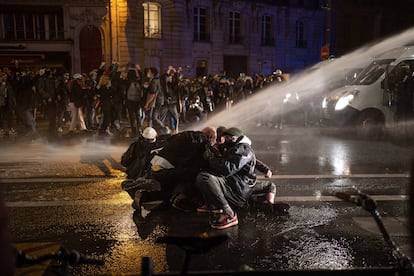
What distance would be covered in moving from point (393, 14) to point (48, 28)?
36.9 m

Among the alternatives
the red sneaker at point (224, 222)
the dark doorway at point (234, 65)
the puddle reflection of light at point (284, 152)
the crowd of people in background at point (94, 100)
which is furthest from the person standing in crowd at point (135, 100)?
the dark doorway at point (234, 65)

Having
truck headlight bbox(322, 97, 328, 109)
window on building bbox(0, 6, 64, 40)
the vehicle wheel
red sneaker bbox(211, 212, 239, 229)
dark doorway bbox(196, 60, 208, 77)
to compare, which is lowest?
red sneaker bbox(211, 212, 239, 229)

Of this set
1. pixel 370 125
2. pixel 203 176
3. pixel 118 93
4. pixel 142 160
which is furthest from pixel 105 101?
pixel 203 176

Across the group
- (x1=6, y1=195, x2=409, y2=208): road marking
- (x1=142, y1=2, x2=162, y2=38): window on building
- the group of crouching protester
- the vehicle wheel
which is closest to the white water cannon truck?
the vehicle wheel

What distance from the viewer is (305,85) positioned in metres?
17.5

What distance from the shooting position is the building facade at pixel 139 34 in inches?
1176

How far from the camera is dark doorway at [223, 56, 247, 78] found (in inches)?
1447

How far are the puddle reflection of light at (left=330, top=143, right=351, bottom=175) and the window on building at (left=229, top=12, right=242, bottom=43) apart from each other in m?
25.9

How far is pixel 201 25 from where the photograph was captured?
34844 millimetres

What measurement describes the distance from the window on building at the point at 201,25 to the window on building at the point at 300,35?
10428 mm

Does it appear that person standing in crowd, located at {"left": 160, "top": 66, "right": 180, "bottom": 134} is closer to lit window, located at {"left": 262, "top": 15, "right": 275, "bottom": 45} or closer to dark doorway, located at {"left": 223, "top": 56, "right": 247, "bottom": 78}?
dark doorway, located at {"left": 223, "top": 56, "right": 247, "bottom": 78}

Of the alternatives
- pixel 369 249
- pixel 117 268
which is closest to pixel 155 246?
pixel 117 268

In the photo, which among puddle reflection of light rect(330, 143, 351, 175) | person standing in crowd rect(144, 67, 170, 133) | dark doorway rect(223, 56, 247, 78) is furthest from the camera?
dark doorway rect(223, 56, 247, 78)

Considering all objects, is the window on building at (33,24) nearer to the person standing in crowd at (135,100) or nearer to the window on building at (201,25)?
the window on building at (201,25)
